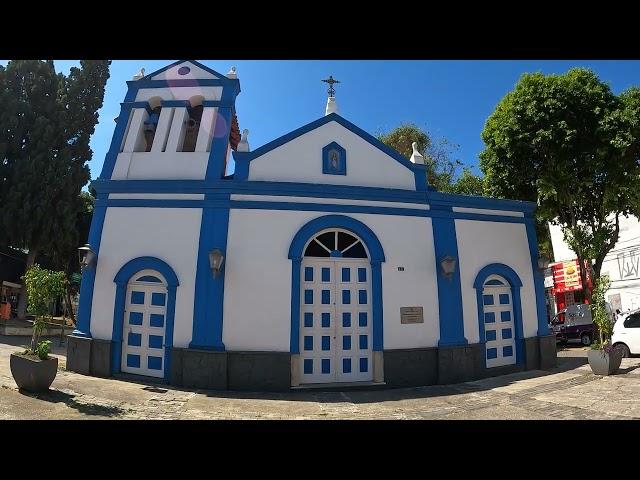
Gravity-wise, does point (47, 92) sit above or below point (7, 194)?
above

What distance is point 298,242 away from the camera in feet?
25.8

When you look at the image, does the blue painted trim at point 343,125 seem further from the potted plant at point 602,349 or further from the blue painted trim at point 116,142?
the potted plant at point 602,349

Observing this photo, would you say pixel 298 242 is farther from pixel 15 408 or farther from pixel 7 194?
pixel 7 194

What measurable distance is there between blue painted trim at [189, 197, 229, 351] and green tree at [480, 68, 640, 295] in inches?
344

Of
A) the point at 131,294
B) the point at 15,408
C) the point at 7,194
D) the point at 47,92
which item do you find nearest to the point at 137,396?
the point at 15,408

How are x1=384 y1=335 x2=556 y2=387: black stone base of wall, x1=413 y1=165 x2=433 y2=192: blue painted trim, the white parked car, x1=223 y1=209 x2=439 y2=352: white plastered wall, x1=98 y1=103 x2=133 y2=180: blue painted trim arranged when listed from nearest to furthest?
x1=223 y1=209 x2=439 y2=352: white plastered wall
x1=384 y1=335 x2=556 y2=387: black stone base of wall
x1=98 y1=103 x2=133 y2=180: blue painted trim
x1=413 y1=165 x2=433 y2=192: blue painted trim
the white parked car

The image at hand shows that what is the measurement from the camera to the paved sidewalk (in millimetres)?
5414

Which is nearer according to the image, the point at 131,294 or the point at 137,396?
the point at 137,396

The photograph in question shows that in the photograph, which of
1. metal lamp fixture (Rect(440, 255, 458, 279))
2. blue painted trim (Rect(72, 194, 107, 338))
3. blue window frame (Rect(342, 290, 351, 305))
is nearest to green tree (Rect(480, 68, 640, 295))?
metal lamp fixture (Rect(440, 255, 458, 279))

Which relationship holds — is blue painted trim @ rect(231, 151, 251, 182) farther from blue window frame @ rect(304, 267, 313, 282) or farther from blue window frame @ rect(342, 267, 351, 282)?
blue window frame @ rect(342, 267, 351, 282)

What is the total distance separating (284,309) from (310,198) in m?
2.63

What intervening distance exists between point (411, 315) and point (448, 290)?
114 centimetres

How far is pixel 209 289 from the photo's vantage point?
296 inches

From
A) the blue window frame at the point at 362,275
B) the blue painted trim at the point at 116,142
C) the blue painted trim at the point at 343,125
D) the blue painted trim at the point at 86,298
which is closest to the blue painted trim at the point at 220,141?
the blue painted trim at the point at 343,125
